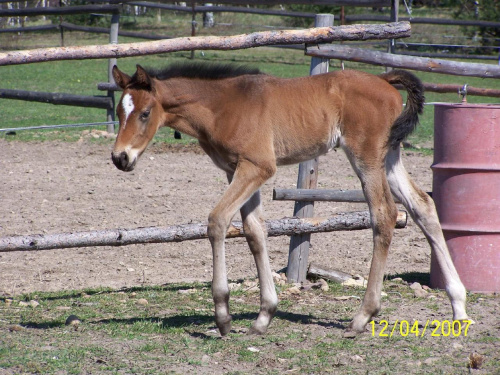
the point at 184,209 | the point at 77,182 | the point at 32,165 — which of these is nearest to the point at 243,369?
the point at 184,209

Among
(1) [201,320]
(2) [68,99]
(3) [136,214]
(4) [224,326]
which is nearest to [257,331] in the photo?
(4) [224,326]

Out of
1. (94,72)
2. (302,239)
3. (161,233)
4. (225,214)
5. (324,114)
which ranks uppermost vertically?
(324,114)

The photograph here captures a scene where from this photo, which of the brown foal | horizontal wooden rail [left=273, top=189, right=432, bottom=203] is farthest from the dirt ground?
the brown foal

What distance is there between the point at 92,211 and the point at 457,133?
4.42 metres

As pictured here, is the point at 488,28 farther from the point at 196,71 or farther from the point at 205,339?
the point at 205,339

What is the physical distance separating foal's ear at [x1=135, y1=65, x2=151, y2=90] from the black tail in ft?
5.57

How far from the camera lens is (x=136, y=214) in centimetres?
799

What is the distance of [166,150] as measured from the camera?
11.6 meters

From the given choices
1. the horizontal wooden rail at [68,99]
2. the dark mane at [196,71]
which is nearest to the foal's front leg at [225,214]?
the dark mane at [196,71]

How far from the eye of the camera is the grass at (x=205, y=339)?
161 inches

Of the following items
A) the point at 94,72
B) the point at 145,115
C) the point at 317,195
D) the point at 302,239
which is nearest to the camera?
the point at 145,115

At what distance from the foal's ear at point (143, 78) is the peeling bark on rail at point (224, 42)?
1.08 metres

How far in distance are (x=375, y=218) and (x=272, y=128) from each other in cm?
97

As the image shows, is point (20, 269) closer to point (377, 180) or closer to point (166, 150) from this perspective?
point (377, 180)
